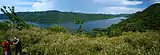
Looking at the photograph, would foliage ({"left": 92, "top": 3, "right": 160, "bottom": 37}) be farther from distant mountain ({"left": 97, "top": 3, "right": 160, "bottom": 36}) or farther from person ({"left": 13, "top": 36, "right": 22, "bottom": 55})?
person ({"left": 13, "top": 36, "right": 22, "bottom": 55})

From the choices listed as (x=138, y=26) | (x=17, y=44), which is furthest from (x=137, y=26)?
(x=17, y=44)

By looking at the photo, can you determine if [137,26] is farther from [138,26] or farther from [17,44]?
[17,44]

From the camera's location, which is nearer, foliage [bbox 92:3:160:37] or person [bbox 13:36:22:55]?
person [bbox 13:36:22:55]

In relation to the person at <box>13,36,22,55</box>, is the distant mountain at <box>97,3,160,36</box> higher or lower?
lower

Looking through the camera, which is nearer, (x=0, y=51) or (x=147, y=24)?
(x=0, y=51)

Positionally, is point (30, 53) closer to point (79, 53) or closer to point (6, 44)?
point (6, 44)

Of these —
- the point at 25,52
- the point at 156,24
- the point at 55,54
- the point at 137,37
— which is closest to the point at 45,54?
the point at 55,54

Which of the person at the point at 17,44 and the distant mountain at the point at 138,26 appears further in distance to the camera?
the distant mountain at the point at 138,26

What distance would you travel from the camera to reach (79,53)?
1745 cm

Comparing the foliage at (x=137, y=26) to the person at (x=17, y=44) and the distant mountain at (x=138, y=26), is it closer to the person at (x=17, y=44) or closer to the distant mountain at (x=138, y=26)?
the distant mountain at (x=138, y=26)

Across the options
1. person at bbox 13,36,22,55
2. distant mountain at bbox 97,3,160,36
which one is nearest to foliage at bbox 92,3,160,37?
distant mountain at bbox 97,3,160,36

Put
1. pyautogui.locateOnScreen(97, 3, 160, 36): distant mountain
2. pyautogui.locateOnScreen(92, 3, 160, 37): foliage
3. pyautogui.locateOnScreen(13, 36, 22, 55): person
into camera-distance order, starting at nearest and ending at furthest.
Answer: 1. pyautogui.locateOnScreen(13, 36, 22, 55): person
2. pyautogui.locateOnScreen(92, 3, 160, 37): foliage
3. pyautogui.locateOnScreen(97, 3, 160, 36): distant mountain

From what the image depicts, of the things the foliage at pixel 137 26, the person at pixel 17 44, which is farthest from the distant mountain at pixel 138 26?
the person at pixel 17 44

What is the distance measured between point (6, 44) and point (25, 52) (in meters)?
3.38
